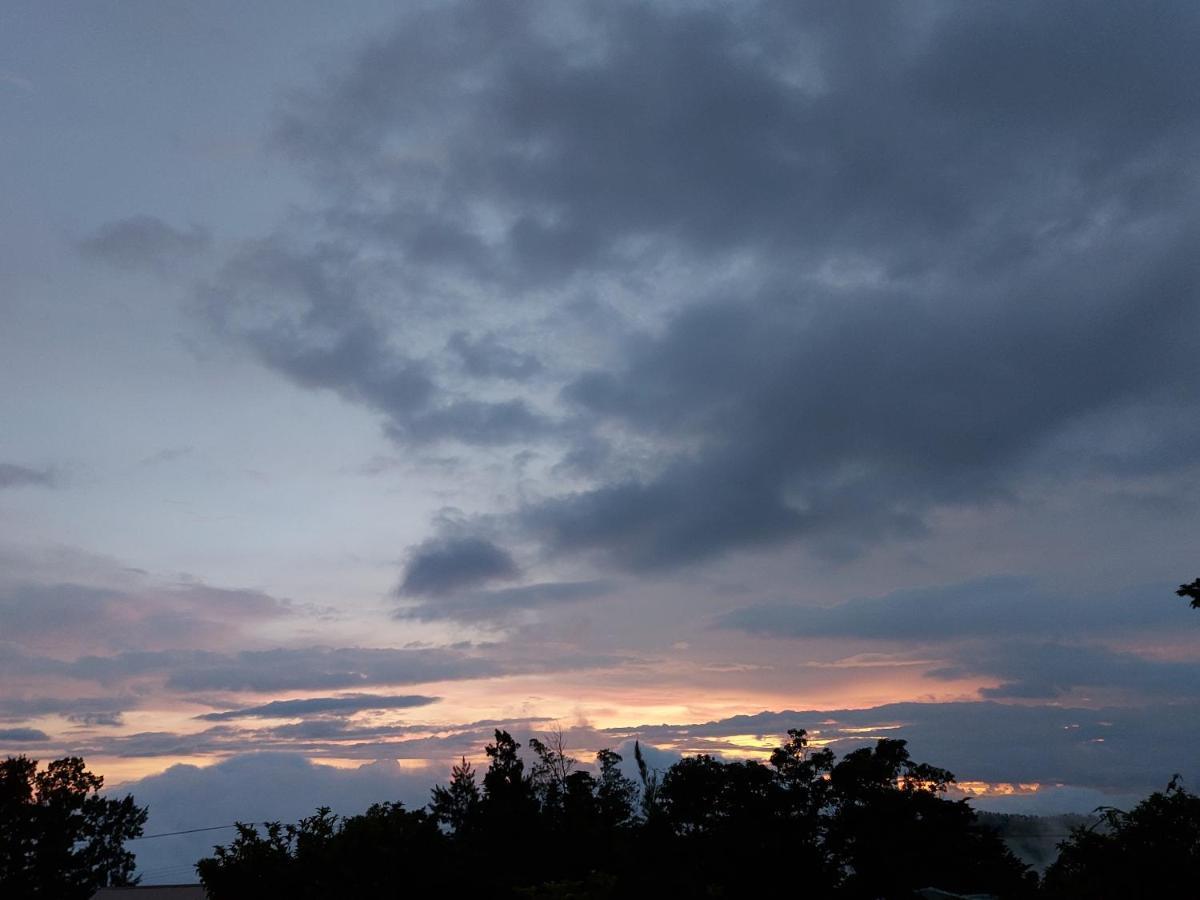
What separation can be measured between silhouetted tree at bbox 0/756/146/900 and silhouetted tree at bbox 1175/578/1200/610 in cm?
9164

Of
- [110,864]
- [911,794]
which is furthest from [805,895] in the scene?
[110,864]

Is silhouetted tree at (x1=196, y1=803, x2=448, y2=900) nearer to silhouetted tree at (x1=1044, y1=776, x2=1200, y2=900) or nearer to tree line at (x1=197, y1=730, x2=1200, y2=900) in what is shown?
tree line at (x1=197, y1=730, x2=1200, y2=900)

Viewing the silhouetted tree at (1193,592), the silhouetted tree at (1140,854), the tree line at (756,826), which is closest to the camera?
the silhouetted tree at (1193,592)

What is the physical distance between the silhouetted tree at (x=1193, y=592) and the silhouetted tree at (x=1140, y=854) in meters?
9.92

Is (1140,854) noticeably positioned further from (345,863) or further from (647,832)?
(647,832)

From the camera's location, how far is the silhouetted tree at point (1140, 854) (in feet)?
72.3

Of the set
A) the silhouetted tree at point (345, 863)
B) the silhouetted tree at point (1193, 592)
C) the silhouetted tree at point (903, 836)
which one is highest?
the silhouetted tree at point (1193, 592)

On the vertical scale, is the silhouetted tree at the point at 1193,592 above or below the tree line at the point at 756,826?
above

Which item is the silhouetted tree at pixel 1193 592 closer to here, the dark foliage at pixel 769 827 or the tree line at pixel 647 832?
the tree line at pixel 647 832

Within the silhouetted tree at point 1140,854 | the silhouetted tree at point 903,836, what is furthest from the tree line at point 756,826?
the silhouetted tree at point 1140,854

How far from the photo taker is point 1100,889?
22422mm

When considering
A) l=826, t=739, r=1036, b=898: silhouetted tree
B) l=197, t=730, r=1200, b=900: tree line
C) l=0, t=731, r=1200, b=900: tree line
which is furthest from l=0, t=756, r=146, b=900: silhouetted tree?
l=826, t=739, r=1036, b=898: silhouetted tree

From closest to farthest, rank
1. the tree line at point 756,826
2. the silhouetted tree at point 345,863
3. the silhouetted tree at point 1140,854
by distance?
1. the silhouetted tree at point 1140,854
2. the silhouetted tree at point 345,863
3. the tree line at point 756,826

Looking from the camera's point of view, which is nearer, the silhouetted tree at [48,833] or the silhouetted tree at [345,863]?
the silhouetted tree at [345,863]
